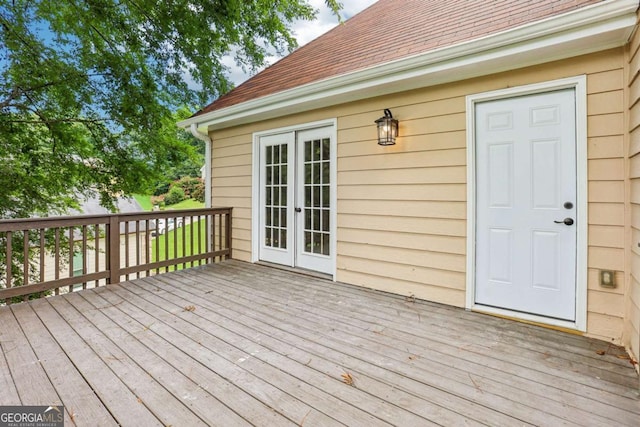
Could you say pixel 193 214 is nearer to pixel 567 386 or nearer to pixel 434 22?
pixel 434 22

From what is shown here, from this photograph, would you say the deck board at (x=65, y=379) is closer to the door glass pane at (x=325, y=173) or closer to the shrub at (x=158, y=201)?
the door glass pane at (x=325, y=173)

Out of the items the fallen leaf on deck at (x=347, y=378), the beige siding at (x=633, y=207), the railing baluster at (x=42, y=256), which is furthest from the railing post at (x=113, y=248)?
the beige siding at (x=633, y=207)

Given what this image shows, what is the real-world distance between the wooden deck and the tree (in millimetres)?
2790

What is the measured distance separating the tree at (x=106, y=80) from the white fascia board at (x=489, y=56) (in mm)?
1504

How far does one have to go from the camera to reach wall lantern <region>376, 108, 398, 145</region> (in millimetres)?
3164

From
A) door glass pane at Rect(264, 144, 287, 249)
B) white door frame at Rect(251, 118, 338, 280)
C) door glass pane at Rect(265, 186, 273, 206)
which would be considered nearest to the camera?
white door frame at Rect(251, 118, 338, 280)

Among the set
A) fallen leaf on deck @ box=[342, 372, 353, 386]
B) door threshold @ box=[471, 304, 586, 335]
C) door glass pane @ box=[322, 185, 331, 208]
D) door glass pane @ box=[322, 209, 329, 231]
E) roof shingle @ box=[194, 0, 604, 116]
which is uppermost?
roof shingle @ box=[194, 0, 604, 116]

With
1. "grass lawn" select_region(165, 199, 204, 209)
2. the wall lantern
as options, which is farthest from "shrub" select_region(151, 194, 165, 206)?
the wall lantern

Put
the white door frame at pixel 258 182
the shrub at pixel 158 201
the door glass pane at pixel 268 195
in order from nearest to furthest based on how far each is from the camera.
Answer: the white door frame at pixel 258 182 → the door glass pane at pixel 268 195 → the shrub at pixel 158 201

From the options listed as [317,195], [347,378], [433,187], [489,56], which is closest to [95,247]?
[317,195]

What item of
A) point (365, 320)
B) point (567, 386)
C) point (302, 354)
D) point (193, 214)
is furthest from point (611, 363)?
point (193, 214)

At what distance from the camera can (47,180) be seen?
15.6 feet

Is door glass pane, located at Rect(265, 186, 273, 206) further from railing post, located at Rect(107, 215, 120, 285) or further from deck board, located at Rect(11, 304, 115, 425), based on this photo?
deck board, located at Rect(11, 304, 115, 425)

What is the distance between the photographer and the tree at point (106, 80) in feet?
13.5
